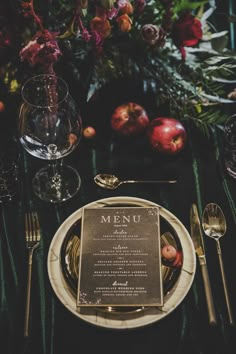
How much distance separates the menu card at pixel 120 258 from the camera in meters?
0.72

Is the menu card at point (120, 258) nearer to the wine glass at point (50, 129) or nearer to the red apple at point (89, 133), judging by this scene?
the wine glass at point (50, 129)

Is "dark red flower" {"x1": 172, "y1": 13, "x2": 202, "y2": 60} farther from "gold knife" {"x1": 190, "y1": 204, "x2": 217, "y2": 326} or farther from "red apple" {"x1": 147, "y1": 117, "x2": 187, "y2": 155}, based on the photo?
"gold knife" {"x1": 190, "y1": 204, "x2": 217, "y2": 326}

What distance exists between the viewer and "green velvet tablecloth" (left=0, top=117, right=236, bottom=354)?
2.30 ft

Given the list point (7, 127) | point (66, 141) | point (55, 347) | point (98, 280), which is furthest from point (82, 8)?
point (55, 347)

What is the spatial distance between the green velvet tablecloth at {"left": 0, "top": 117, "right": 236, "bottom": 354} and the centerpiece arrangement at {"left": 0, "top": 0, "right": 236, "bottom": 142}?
10 cm

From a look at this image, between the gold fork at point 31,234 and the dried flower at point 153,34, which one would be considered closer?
the gold fork at point 31,234

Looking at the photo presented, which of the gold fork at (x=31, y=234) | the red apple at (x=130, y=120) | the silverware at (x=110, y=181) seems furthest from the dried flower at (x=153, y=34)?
the gold fork at (x=31, y=234)

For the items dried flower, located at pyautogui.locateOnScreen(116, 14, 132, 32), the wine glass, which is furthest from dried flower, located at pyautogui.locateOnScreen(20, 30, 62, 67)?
dried flower, located at pyautogui.locateOnScreen(116, 14, 132, 32)

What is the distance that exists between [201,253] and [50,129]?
0.39 metres

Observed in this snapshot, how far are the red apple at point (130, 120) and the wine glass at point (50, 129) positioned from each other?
0.16 meters

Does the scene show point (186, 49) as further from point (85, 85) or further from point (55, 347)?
point (55, 347)

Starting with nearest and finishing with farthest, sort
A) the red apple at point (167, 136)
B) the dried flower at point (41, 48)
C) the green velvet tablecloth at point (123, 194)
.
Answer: the green velvet tablecloth at point (123, 194) < the dried flower at point (41, 48) < the red apple at point (167, 136)

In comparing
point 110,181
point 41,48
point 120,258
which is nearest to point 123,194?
point 110,181

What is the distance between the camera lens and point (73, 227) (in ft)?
2.68
